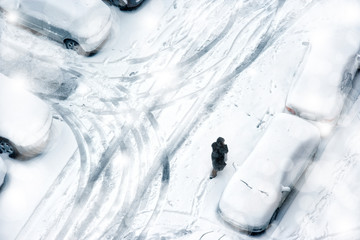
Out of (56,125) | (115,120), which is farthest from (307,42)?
(56,125)

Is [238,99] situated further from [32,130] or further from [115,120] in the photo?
[32,130]

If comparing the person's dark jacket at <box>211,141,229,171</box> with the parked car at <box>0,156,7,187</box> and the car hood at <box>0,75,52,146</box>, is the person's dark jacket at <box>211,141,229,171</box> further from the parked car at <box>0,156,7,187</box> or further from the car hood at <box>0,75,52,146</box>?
the parked car at <box>0,156,7,187</box>

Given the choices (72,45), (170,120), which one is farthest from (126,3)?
(170,120)

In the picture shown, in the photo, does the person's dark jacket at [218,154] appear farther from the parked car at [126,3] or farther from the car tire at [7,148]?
the parked car at [126,3]

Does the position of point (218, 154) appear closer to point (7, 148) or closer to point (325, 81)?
point (325, 81)

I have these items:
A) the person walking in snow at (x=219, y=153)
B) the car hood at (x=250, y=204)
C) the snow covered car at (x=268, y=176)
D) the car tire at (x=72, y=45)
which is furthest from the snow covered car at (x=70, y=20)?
the car hood at (x=250, y=204)

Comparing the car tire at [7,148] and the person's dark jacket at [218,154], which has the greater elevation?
the person's dark jacket at [218,154]
